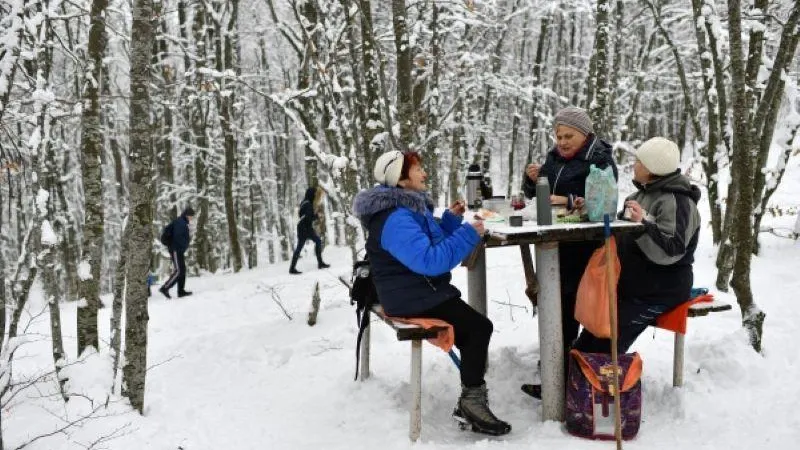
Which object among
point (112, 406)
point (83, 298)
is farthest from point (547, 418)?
point (83, 298)

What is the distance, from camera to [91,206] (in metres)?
5.78

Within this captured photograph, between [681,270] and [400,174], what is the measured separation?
1921 mm

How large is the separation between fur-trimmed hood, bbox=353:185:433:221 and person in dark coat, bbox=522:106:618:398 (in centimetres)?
98

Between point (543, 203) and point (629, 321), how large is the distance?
37.9 inches

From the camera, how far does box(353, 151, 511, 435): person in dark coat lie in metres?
3.72

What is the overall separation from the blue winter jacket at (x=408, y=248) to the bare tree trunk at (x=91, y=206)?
3.18 meters

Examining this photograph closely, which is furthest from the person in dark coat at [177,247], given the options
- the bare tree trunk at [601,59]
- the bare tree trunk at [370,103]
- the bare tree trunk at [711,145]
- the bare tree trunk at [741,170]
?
the bare tree trunk at [741,170]

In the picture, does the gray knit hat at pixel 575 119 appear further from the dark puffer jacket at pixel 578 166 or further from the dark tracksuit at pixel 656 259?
the dark tracksuit at pixel 656 259

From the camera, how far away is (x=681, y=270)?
153 inches

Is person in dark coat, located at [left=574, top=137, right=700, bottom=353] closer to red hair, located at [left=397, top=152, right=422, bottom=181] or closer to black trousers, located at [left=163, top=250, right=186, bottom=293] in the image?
red hair, located at [left=397, top=152, right=422, bottom=181]

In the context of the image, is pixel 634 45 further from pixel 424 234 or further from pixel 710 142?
pixel 424 234

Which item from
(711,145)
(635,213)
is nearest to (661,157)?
(635,213)

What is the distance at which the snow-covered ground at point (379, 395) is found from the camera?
3775 mm

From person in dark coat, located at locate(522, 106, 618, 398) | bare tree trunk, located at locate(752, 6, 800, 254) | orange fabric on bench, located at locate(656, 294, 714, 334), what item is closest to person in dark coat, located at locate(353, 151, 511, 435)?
person in dark coat, located at locate(522, 106, 618, 398)
